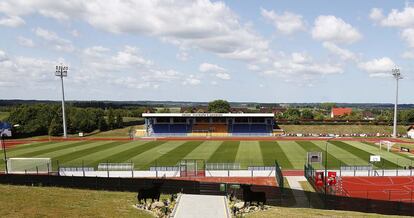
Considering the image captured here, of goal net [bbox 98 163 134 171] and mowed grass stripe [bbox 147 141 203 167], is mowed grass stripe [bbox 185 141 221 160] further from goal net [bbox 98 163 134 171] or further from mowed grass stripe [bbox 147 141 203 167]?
goal net [bbox 98 163 134 171]

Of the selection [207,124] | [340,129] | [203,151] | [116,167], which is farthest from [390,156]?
[207,124]

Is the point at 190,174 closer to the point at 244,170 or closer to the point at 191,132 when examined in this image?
the point at 244,170

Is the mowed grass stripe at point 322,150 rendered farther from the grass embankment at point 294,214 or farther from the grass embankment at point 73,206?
the grass embankment at point 73,206

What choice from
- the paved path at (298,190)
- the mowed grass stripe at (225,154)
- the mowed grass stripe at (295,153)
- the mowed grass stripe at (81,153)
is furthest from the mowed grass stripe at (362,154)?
the mowed grass stripe at (81,153)

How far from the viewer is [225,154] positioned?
58.4 meters

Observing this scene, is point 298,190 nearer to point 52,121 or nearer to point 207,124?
point 207,124

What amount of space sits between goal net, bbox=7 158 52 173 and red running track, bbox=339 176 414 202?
112 ft

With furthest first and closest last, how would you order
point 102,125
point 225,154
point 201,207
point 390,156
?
point 102,125 → point 225,154 → point 390,156 → point 201,207

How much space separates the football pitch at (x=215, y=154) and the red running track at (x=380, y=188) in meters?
6.71

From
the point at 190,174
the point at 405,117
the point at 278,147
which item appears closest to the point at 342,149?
the point at 278,147

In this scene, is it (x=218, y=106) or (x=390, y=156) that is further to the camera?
(x=218, y=106)

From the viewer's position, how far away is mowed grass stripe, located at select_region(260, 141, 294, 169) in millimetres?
49459

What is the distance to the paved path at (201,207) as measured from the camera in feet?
71.8

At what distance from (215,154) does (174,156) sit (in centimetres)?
671
